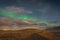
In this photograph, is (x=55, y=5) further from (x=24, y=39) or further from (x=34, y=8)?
(x=24, y=39)

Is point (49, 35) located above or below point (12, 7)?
below

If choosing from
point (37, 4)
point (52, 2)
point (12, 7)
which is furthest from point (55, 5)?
point (12, 7)

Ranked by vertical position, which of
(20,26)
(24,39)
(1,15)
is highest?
(1,15)

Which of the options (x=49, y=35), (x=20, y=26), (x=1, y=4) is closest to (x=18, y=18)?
(x=20, y=26)

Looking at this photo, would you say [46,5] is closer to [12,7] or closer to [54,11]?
[54,11]

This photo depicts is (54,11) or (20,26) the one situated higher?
(54,11)

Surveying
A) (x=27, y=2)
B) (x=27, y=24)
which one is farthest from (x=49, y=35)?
(x=27, y=2)
